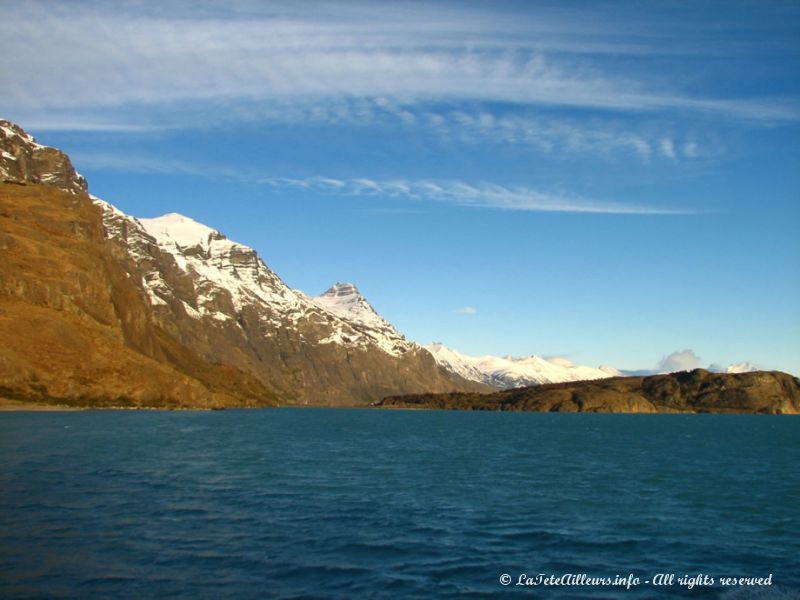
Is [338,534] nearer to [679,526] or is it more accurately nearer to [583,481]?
[679,526]

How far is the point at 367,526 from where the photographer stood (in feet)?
156

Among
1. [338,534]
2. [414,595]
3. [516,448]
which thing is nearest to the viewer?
[414,595]

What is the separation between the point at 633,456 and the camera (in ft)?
377

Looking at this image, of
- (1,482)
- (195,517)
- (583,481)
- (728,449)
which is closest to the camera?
(195,517)

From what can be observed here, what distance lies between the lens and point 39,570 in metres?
33.5

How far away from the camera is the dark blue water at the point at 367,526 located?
34.1 m

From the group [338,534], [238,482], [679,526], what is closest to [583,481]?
[679,526]

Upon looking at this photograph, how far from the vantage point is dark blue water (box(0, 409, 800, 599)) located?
112ft

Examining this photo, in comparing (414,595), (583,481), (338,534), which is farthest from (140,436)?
(414,595)

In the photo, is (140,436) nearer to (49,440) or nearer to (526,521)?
(49,440)

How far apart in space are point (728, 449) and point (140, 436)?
343ft

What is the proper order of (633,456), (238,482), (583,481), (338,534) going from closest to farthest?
(338,534) → (238,482) → (583,481) → (633,456)

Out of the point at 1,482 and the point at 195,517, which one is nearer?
the point at 195,517

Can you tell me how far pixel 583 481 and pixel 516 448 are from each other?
52717 mm
